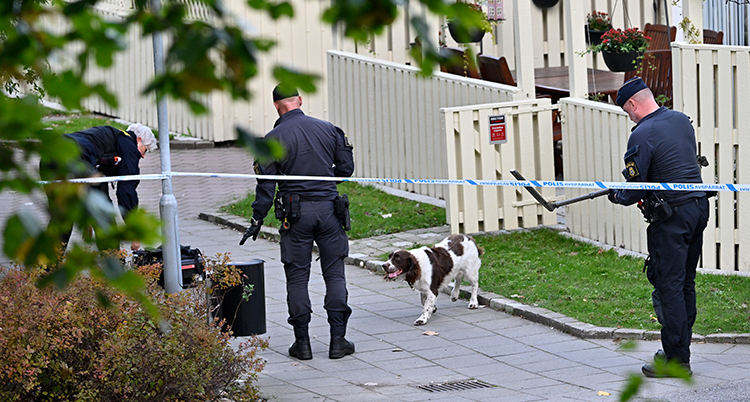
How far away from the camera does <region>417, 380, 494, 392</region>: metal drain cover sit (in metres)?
6.30

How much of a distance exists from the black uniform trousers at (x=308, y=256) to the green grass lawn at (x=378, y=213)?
12.2 feet

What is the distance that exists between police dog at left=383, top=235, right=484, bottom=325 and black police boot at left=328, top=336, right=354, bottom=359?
83cm

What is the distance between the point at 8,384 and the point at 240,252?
5.64 metres

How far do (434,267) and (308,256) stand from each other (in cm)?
122

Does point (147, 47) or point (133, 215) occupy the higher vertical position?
point (147, 47)

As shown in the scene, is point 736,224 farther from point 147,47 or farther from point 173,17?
point 147,47

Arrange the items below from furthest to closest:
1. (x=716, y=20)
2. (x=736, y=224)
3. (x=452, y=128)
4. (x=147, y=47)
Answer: (x=147, y=47) < (x=716, y=20) < (x=452, y=128) < (x=736, y=224)

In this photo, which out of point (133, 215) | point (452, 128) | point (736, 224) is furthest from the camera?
point (452, 128)

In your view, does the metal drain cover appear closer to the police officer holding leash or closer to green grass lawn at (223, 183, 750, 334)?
the police officer holding leash

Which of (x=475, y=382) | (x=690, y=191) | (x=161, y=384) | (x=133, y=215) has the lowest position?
(x=475, y=382)

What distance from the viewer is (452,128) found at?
10461mm

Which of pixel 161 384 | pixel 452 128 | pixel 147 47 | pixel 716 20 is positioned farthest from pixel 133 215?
pixel 147 47

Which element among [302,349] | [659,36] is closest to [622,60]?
[659,36]

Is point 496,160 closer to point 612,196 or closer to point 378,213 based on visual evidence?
point 378,213
